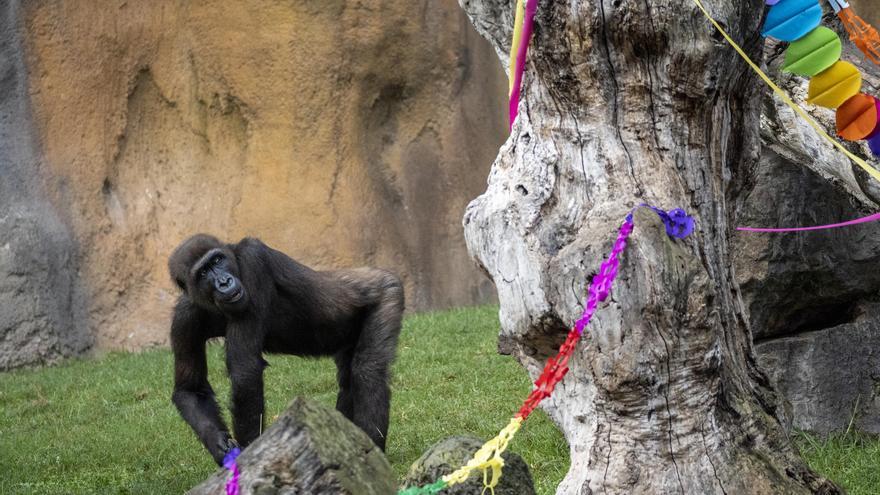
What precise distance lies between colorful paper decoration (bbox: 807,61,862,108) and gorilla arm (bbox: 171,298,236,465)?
3.13 m

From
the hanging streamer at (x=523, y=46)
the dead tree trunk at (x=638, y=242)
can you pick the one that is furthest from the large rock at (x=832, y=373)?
the hanging streamer at (x=523, y=46)

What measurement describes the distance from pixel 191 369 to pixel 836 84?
333cm

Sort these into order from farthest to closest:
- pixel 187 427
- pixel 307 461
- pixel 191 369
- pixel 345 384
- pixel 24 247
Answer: pixel 24 247
pixel 187 427
pixel 345 384
pixel 191 369
pixel 307 461

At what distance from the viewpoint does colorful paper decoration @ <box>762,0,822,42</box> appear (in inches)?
135

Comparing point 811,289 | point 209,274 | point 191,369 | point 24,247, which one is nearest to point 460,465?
point 209,274

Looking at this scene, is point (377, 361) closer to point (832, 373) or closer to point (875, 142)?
point (832, 373)

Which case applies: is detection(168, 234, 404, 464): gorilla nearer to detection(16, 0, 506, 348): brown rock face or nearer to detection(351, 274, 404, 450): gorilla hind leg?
detection(351, 274, 404, 450): gorilla hind leg

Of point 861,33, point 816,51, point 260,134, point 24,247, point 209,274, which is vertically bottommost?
point 209,274

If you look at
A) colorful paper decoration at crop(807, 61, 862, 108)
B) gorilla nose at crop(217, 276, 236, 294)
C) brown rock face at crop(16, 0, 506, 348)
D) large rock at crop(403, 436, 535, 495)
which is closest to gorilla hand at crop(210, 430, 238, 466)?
gorilla nose at crop(217, 276, 236, 294)

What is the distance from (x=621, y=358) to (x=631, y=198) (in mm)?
547

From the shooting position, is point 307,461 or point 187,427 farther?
point 187,427

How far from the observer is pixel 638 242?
10.6ft

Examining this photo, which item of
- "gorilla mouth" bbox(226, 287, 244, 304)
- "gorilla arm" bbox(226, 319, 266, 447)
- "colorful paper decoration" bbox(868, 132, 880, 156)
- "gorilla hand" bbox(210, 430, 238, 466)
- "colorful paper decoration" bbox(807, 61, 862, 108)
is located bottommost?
"gorilla hand" bbox(210, 430, 238, 466)

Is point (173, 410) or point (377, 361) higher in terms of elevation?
point (377, 361)
